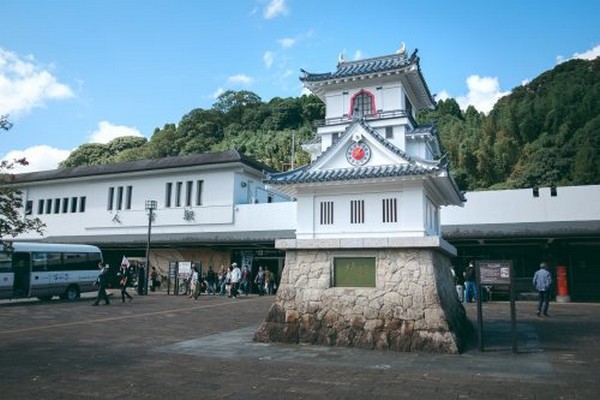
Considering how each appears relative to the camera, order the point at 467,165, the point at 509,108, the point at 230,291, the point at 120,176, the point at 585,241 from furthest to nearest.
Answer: the point at 509,108, the point at 467,165, the point at 120,176, the point at 230,291, the point at 585,241

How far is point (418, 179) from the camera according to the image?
11.6m

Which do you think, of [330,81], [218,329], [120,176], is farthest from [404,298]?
[120,176]

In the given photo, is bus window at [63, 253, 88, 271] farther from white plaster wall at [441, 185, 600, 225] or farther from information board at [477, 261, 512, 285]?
information board at [477, 261, 512, 285]

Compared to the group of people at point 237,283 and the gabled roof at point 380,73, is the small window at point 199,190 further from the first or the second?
the gabled roof at point 380,73

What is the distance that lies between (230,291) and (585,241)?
18.9 m

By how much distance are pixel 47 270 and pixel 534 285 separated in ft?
71.2

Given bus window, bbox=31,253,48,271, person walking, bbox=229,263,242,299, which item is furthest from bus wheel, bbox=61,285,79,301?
person walking, bbox=229,263,242,299

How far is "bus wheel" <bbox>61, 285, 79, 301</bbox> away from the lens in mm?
23688

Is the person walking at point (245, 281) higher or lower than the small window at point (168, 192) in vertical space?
lower

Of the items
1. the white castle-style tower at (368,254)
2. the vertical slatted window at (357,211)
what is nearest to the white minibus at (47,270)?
the white castle-style tower at (368,254)

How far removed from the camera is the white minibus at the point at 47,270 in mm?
20875

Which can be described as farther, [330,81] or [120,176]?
[120,176]

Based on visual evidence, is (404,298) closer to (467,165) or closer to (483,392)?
(483,392)

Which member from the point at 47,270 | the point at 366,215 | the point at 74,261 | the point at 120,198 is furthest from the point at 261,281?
the point at 366,215
